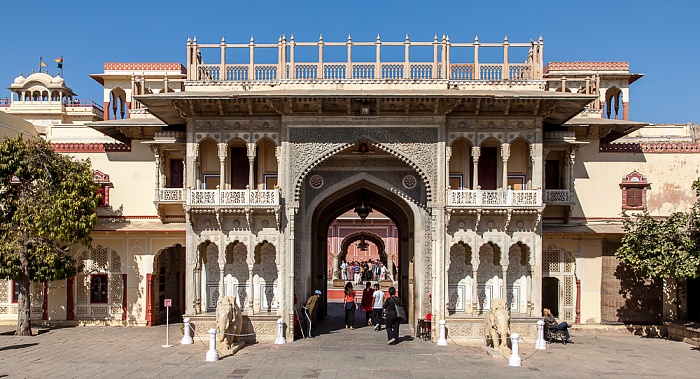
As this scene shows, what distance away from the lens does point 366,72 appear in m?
20.8

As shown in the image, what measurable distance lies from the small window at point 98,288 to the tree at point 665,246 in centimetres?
1685

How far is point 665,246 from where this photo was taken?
67.8 feet

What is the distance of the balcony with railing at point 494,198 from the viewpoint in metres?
20.2

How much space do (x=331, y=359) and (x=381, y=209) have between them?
11099mm

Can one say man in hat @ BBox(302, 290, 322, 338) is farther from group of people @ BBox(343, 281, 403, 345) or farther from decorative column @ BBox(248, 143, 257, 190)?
decorative column @ BBox(248, 143, 257, 190)

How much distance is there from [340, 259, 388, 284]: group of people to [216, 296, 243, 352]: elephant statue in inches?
1039

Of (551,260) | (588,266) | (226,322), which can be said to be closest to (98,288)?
(226,322)

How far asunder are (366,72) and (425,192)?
404cm

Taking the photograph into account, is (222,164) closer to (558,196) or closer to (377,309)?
(377,309)

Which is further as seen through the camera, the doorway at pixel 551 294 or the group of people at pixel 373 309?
the doorway at pixel 551 294

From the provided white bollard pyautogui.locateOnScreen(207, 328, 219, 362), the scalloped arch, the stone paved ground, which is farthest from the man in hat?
white bollard pyautogui.locateOnScreen(207, 328, 219, 362)

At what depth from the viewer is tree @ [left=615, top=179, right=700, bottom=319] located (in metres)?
20.4

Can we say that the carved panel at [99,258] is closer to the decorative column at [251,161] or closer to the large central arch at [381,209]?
the decorative column at [251,161]

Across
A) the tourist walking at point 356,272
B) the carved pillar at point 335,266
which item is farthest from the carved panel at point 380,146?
the carved pillar at point 335,266
